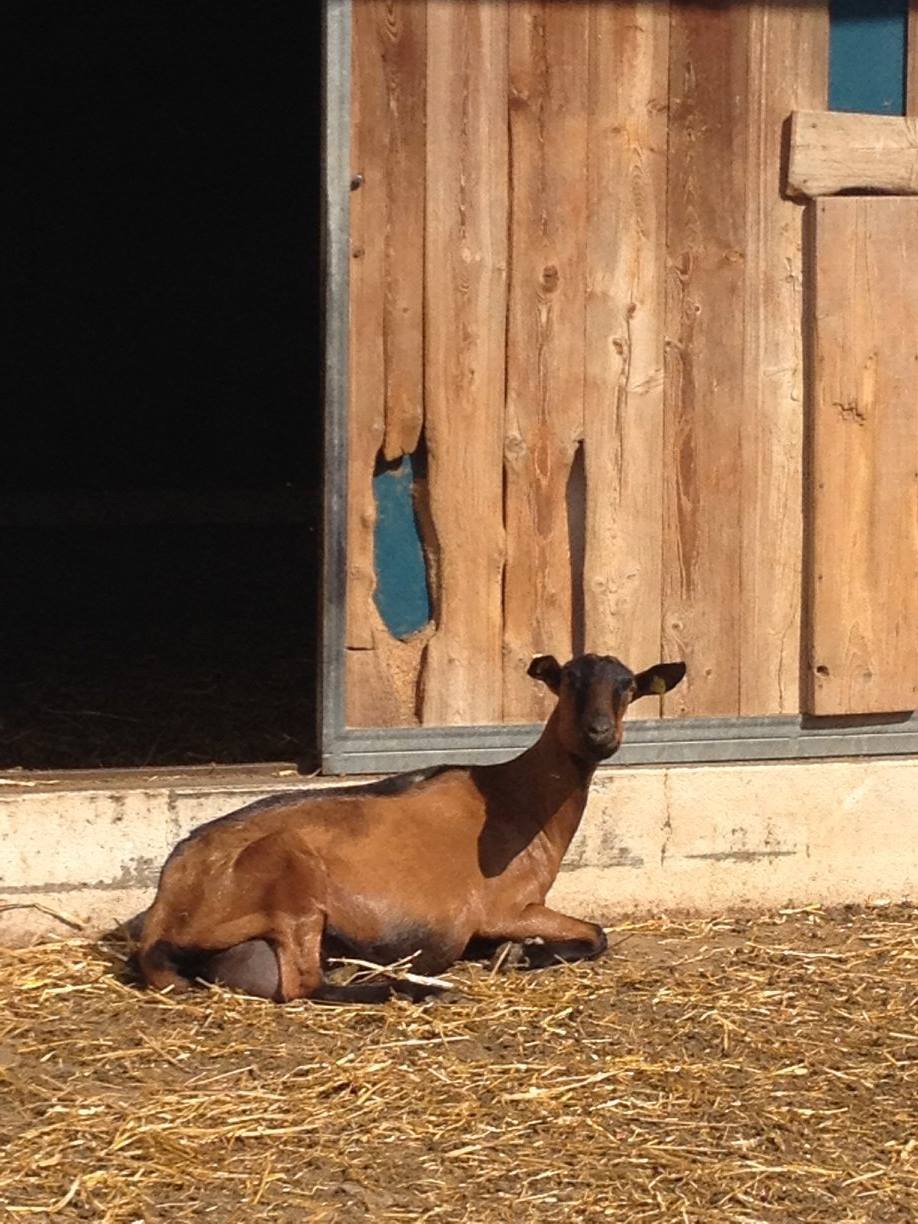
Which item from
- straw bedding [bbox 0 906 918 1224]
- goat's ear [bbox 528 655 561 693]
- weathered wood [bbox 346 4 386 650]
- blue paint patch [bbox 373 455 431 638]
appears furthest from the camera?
blue paint patch [bbox 373 455 431 638]

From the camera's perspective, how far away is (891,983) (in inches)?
272

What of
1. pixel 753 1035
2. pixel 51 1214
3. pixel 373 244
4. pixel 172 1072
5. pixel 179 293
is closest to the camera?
pixel 51 1214

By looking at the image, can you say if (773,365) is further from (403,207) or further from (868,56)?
(403,207)

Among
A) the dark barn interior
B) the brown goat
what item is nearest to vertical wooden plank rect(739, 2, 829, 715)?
the brown goat

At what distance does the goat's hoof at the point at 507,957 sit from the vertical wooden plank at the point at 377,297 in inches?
39.2

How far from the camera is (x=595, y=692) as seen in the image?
272 inches

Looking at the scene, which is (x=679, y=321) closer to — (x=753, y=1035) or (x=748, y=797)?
(x=748, y=797)

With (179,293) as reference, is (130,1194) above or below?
below

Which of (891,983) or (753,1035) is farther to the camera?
(891,983)

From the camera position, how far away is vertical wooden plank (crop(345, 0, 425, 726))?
7418 mm

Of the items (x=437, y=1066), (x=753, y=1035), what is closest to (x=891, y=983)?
(x=753, y=1035)

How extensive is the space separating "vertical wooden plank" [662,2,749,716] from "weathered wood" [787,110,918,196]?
0.21 m

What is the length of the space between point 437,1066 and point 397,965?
0.81 meters

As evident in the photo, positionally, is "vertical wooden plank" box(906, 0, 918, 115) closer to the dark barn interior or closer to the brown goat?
the brown goat
